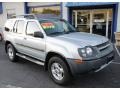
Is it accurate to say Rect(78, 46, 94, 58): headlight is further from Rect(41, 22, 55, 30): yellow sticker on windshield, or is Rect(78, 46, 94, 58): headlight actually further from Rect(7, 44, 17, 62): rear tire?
Rect(7, 44, 17, 62): rear tire

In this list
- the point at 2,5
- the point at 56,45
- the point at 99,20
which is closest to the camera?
the point at 56,45

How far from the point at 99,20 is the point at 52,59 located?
26.5 feet

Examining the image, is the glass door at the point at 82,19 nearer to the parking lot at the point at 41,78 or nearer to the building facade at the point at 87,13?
the building facade at the point at 87,13

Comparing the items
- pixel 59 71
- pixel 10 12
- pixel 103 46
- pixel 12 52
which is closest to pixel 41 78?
pixel 59 71

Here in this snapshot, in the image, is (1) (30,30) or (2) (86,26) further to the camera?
(2) (86,26)

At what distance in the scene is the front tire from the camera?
14.2ft

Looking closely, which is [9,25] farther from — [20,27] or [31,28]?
[31,28]

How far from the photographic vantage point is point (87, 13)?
1216cm

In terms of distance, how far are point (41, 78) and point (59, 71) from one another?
83 centimetres

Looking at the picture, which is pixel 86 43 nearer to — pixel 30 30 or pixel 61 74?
pixel 61 74

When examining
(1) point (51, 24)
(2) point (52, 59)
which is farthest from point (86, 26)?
(2) point (52, 59)

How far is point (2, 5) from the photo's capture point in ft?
51.5

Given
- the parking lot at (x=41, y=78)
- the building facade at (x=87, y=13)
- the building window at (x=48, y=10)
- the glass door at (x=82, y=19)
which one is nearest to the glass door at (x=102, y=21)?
the building facade at (x=87, y=13)

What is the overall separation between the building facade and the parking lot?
214 inches
